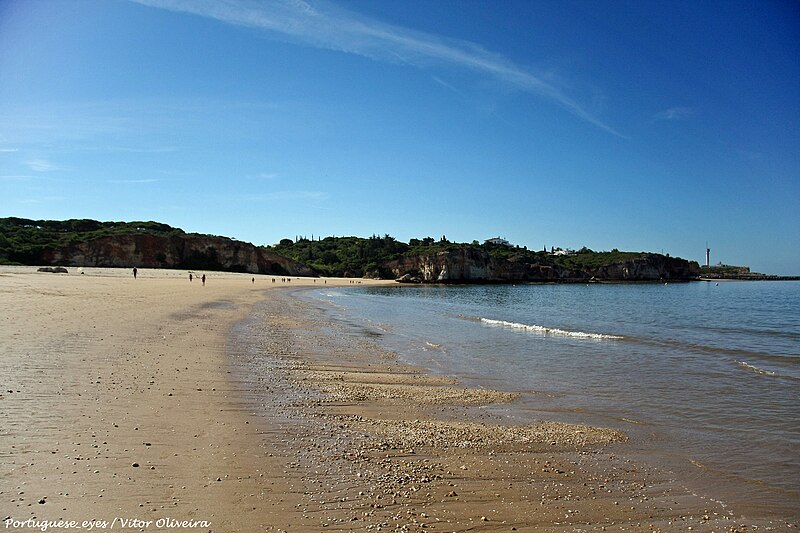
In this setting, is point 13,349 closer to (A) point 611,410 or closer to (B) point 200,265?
(A) point 611,410

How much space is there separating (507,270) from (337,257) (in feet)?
168

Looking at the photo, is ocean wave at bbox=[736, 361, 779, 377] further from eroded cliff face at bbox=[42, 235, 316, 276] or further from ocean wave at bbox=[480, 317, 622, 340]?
eroded cliff face at bbox=[42, 235, 316, 276]

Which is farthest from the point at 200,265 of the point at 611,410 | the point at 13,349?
the point at 611,410

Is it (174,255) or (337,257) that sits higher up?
(337,257)

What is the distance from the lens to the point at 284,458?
569cm

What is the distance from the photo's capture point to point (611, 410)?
9328mm

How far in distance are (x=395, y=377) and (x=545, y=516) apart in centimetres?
712

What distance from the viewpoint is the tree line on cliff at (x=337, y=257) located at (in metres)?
77.9

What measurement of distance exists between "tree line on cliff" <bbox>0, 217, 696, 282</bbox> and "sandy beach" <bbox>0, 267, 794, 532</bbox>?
7627cm

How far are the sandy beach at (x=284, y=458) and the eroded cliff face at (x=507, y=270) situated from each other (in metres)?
104

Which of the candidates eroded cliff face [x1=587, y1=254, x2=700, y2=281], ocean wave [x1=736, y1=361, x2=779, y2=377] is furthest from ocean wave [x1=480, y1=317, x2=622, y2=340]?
eroded cliff face [x1=587, y1=254, x2=700, y2=281]

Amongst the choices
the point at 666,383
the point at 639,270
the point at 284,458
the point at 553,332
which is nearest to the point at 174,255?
the point at 553,332

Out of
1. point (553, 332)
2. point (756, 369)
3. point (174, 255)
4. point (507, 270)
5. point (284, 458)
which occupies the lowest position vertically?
point (553, 332)

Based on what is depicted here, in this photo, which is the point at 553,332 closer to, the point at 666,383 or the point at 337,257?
the point at 666,383
